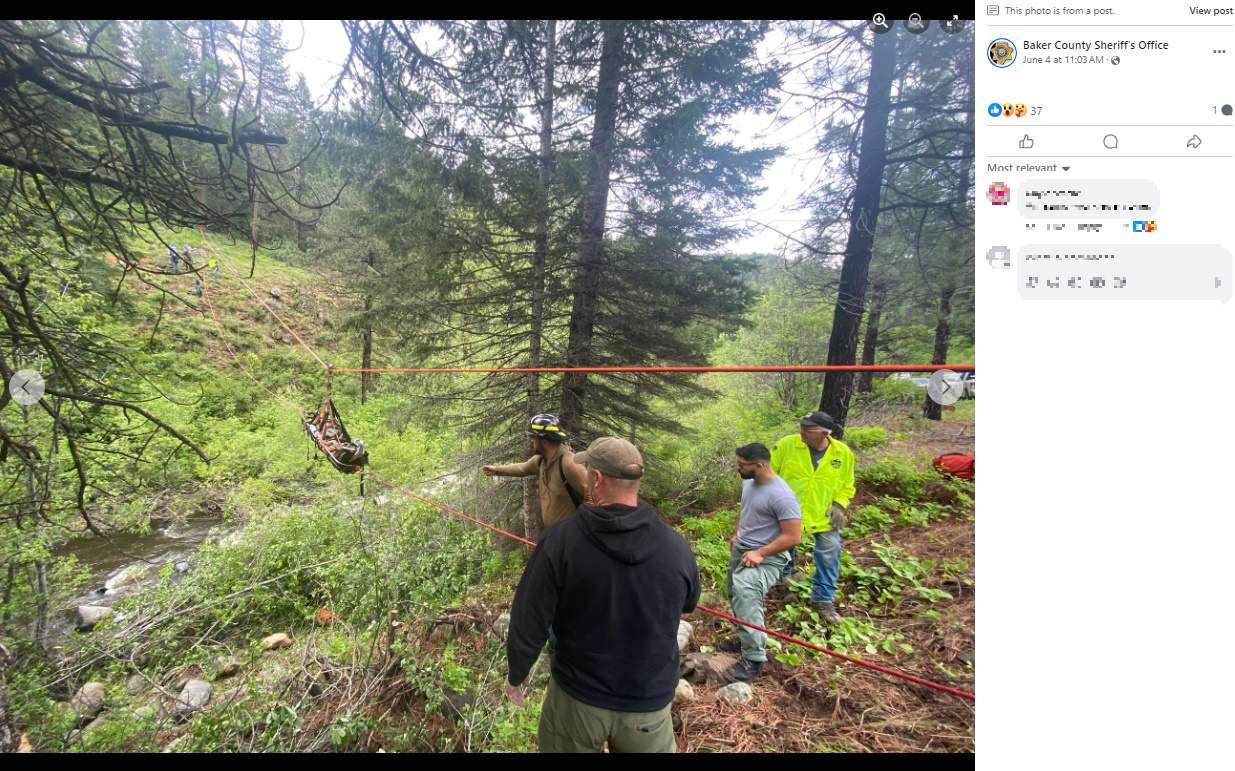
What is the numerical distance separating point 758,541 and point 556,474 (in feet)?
4.50

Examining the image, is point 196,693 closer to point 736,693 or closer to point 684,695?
point 684,695

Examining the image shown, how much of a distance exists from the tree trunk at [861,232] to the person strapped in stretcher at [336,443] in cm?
571

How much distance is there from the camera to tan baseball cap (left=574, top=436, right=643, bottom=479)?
4.60ft

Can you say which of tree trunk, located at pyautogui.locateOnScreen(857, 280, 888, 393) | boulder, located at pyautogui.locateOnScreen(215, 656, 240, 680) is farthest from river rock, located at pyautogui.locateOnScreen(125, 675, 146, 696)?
tree trunk, located at pyautogui.locateOnScreen(857, 280, 888, 393)

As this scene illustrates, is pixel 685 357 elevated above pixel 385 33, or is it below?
below

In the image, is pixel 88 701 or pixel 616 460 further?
pixel 88 701

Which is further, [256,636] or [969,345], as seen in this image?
[256,636]

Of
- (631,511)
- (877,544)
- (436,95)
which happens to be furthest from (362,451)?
(877,544)

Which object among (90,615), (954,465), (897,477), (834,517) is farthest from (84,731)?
(954,465)

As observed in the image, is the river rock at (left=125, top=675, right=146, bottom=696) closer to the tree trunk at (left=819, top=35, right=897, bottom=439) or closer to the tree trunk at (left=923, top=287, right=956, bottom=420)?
the tree trunk at (left=819, top=35, right=897, bottom=439)

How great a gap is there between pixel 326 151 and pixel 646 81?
2.93 metres

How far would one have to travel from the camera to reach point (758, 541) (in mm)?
2453
